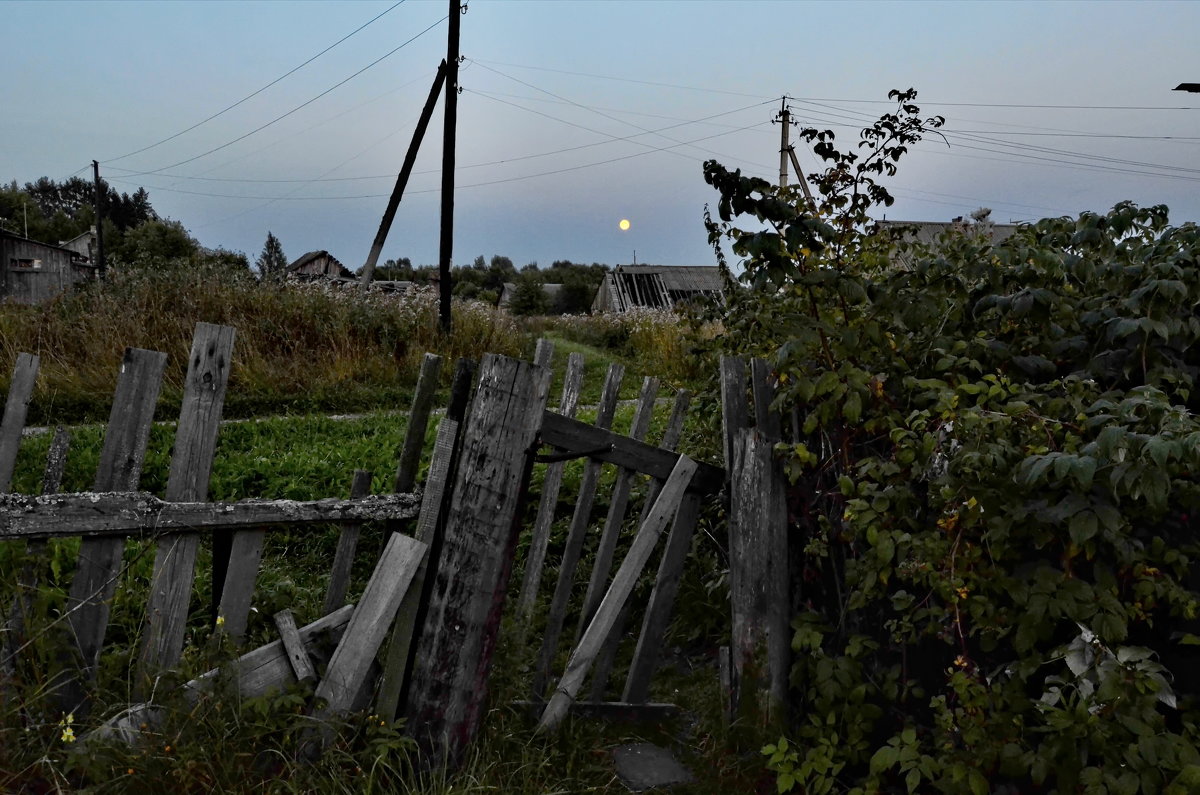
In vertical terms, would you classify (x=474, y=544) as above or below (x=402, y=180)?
below

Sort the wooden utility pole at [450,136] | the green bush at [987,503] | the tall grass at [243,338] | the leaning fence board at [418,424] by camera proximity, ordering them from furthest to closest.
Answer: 1. the wooden utility pole at [450,136]
2. the tall grass at [243,338]
3. the leaning fence board at [418,424]
4. the green bush at [987,503]

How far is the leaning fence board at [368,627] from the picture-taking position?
2.39m

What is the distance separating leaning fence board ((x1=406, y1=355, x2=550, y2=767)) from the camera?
247cm

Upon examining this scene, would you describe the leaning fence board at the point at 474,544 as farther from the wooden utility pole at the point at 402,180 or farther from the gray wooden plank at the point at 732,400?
the wooden utility pole at the point at 402,180

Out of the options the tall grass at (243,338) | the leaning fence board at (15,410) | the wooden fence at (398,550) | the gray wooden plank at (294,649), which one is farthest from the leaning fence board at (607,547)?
the tall grass at (243,338)

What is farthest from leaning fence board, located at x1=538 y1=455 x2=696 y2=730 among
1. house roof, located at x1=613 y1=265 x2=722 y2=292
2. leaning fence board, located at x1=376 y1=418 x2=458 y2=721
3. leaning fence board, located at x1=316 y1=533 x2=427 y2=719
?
house roof, located at x1=613 y1=265 x2=722 y2=292

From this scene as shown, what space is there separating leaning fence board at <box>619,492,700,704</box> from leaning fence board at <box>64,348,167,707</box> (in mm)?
1684

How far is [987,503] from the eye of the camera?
2.23m

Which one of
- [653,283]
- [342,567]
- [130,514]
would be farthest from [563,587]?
[653,283]

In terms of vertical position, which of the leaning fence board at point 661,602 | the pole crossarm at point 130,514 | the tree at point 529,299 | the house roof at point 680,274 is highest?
the house roof at point 680,274

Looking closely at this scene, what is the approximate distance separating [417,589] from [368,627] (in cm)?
18

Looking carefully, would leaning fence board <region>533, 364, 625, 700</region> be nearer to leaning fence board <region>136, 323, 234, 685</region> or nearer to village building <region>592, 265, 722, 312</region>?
leaning fence board <region>136, 323, 234, 685</region>

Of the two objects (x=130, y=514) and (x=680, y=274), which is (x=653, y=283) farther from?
(x=130, y=514)

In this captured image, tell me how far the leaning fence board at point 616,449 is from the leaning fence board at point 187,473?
976 mm
